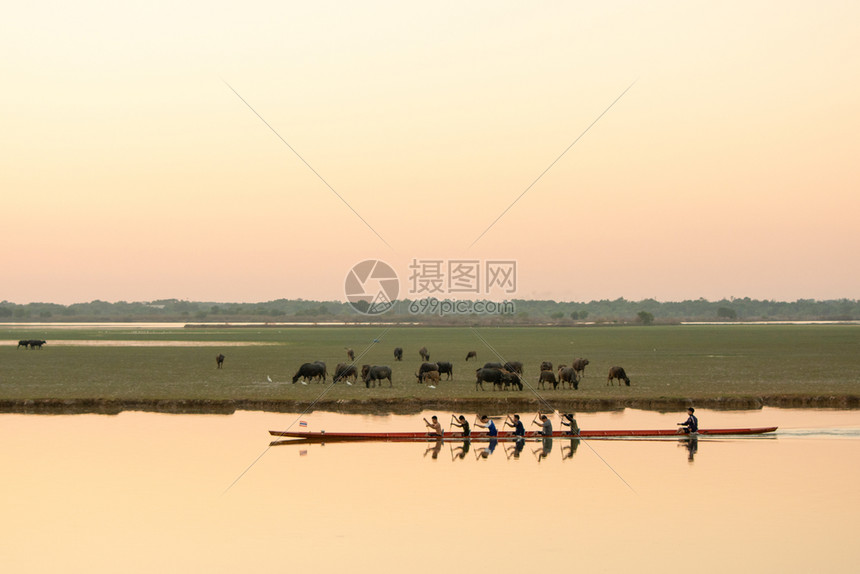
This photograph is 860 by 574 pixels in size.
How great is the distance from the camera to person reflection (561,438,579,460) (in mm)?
26633

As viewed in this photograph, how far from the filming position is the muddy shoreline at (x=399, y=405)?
3603cm

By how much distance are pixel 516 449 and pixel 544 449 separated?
0.88 metres

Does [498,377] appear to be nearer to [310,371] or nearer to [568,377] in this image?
[568,377]

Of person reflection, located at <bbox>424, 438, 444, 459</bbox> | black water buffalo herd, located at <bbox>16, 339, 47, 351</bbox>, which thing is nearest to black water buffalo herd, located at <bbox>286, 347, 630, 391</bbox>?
person reflection, located at <bbox>424, 438, 444, 459</bbox>

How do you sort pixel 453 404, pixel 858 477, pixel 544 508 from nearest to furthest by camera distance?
pixel 544 508, pixel 858 477, pixel 453 404

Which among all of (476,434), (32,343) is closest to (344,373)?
(476,434)

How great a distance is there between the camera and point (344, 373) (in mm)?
47500

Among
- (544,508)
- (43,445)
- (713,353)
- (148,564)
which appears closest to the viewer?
(148,564)

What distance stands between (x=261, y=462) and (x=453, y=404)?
42.2 ft

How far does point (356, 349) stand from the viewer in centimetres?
8425

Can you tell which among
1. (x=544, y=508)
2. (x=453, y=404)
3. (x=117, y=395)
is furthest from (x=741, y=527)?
(x=117, y=395)

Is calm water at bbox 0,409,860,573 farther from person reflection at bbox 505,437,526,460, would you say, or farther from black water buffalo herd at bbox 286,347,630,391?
black water buffalo herd at bbox 286,347,630,391

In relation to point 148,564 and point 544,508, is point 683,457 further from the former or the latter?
point 148,564

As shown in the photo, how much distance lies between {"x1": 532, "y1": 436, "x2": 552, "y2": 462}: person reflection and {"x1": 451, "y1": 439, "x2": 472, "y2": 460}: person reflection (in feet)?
7.29
